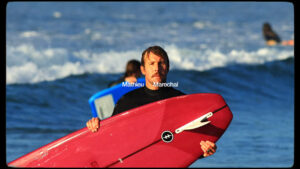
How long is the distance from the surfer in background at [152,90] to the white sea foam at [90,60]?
372 inches

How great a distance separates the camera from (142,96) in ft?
12.8

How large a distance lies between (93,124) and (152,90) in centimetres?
49

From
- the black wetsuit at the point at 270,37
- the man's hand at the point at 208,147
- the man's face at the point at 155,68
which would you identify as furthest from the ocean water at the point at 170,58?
the man's face at the point at 155,68

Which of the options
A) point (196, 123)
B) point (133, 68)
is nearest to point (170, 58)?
point (133, 68)

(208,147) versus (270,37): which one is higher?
(270,37)

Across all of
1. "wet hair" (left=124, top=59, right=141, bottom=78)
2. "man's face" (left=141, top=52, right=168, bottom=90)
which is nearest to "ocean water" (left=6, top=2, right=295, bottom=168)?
"wet hair" (left=124, top=59, right=141, bottom=78)

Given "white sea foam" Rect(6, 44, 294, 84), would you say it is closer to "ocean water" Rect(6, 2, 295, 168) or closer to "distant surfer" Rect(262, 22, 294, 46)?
"ocean water" Rect(6, 2, 295, 168)

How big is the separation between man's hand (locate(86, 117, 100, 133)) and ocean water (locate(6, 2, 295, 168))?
8.33ft

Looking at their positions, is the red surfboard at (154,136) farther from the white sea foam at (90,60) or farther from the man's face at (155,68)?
the white sea foam at (90,60)

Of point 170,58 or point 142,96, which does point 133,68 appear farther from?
point 170,58

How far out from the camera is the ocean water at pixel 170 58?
27.2 feet

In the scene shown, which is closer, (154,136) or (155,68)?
(155,68)

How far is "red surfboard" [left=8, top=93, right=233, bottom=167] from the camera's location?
3820 mm

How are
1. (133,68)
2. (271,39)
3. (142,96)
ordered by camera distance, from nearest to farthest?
(142,96) < (133,68) < (271,39)
